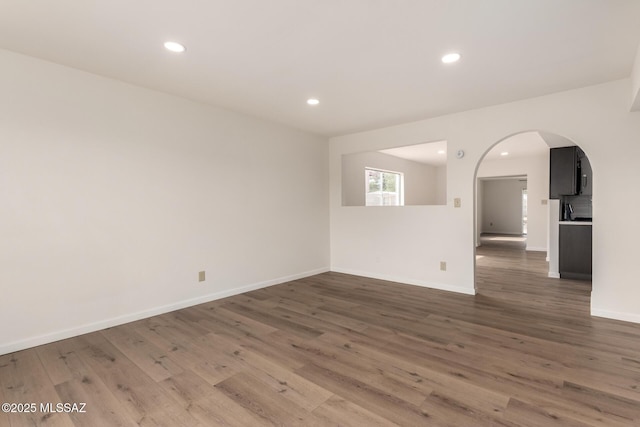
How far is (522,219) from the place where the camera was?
1220 centimetres

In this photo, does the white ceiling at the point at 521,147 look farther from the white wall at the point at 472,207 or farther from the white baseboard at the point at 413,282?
the white baseboard at the point at 413,282

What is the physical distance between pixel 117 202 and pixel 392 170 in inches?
250

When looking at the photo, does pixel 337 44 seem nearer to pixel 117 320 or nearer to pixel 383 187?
pixel 117 320

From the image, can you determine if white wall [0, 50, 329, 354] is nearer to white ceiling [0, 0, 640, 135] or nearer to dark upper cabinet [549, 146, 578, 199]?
white ceiling [0, 0, 640, 135]

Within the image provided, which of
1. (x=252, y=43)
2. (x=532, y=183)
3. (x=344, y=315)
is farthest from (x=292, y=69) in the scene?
(x=532, y=183)

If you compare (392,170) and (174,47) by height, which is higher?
(174,47)

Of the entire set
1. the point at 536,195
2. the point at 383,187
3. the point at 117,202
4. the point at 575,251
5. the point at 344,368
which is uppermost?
the point at 383,187

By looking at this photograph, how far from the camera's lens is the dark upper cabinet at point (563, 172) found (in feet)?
17.8

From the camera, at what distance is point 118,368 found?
90.6 inches

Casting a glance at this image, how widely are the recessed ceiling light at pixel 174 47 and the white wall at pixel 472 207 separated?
3.22m

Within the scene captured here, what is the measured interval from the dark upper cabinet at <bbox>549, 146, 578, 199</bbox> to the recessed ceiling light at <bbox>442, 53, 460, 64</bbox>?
426 centimetres

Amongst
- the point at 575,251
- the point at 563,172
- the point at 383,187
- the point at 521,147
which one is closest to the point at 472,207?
the point at 575,251

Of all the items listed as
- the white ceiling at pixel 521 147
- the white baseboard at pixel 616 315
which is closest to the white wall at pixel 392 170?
the white ceiling at pixel 521 147

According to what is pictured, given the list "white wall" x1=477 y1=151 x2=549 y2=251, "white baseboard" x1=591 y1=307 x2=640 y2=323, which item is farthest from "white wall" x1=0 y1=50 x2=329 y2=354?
"white wall" x1=477 y1=151 x2=549 y2=251
